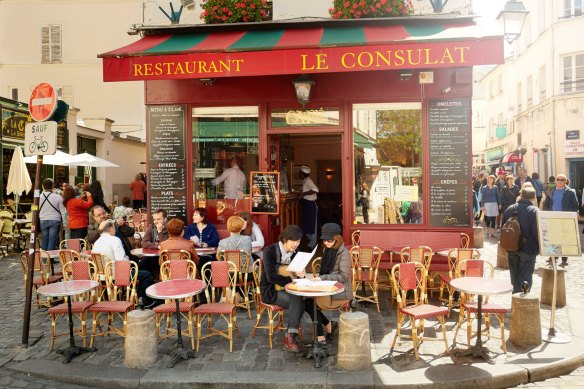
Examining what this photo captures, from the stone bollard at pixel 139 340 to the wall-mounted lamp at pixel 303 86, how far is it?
4.37 meters

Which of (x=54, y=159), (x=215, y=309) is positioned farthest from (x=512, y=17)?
(x=54, y=159)

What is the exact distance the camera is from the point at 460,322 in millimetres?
5594

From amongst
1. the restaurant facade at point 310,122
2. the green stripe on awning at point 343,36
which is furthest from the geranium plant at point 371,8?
the green stripe on awning at point 343,36

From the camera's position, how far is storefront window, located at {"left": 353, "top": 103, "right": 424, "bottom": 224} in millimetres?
8133

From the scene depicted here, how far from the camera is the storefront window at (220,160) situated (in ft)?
28.3

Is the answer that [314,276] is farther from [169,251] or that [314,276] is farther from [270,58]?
[270,58]

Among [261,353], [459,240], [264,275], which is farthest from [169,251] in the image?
[459,240]

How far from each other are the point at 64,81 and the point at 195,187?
17.1 metres

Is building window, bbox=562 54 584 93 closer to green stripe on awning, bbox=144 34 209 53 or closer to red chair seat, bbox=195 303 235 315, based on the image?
green stripe on awning, bbox=144 34 209 53

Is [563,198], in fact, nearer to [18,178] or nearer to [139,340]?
[139,340]

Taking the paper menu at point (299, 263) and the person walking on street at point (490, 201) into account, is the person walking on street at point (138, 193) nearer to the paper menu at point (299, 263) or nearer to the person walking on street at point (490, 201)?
the person walking on street at point (490, 201)

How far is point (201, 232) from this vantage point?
305 inches

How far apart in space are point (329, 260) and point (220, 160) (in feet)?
12.2

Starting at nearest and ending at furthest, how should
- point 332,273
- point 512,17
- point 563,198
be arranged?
point 332,273
point 512,17
point 563,198
